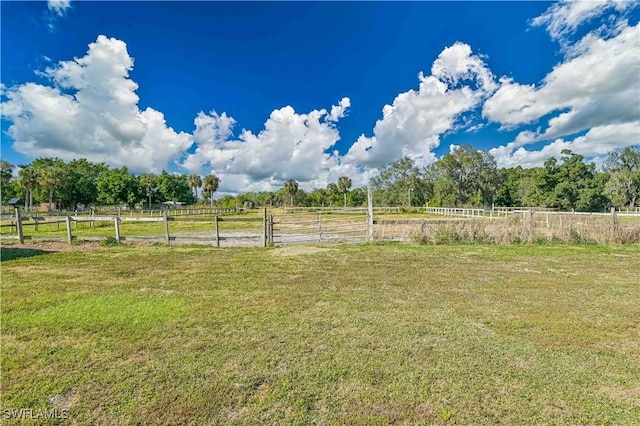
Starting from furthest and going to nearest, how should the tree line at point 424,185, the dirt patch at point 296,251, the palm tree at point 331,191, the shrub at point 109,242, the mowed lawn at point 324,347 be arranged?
the palm tree at point 331,191 < the tree line at point 424,185 < the shrub at point 109,242 < the dirt patch at point 296,251 < the mowed lawn at point 324,347

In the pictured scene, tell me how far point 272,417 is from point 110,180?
74.9 m

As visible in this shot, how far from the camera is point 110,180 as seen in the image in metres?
63.2

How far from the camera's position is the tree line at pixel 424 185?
149 feet

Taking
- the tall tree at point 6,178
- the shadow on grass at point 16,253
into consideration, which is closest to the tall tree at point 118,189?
the tall tree at point 6,178

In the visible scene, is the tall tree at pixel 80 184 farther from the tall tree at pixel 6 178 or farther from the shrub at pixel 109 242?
the shrub at pixel 109 242

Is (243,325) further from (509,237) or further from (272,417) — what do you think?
(509,237)

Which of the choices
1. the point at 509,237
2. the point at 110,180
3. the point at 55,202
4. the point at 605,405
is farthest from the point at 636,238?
the point at 55,202

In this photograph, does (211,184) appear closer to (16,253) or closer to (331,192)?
(331,192)

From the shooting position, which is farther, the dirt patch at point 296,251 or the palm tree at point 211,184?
the palm tree at point 211,184

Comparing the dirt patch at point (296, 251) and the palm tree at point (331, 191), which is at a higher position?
the palm tree at point (331, 191)

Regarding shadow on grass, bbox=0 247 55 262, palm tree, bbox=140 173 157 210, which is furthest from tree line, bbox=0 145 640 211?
shadow on grass, bbox=0 247 55 262

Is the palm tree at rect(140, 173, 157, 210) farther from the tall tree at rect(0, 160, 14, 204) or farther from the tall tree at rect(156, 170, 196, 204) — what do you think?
the tall tree at rect(0, 160, 14, 204)

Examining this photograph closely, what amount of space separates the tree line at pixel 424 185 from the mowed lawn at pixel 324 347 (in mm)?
49925

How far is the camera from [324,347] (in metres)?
3.25
